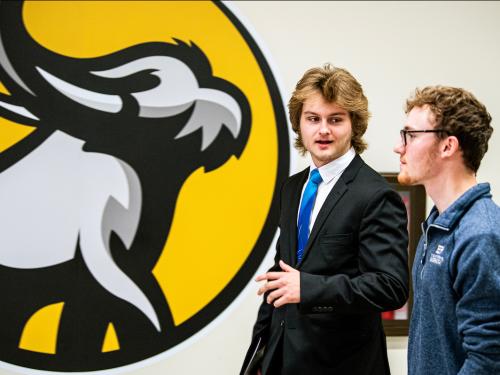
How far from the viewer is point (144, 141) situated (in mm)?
2473

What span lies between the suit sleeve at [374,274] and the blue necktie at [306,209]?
165mm

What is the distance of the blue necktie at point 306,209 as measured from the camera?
174 centimetres

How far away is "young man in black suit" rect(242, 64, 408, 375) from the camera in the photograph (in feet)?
5.12

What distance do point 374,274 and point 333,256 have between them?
14cm

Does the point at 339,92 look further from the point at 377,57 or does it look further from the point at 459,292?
the point at 377,57

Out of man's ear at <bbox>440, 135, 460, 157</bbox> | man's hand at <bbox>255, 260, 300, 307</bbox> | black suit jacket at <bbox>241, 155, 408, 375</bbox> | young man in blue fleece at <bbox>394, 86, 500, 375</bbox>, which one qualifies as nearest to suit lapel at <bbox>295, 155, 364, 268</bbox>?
black suit jacket at <bbox>241, 155, 408, 375</bbox>

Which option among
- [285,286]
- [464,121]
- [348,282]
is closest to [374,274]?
[348,282]

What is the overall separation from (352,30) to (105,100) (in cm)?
119

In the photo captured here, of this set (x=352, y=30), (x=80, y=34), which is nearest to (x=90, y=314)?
(x=80, y=34)

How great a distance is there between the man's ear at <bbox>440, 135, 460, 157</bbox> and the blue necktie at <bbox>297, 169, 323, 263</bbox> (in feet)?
1.67

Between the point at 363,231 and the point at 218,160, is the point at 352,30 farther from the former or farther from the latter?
the point at 363,231

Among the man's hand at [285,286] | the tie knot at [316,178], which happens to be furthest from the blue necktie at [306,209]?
the man's hand at [285,286]

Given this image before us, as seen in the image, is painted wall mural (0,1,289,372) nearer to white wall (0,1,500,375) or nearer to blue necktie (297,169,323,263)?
white wall (0,1,500,375)

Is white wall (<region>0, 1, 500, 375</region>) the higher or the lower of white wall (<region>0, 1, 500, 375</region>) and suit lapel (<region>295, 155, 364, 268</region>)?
the higher
